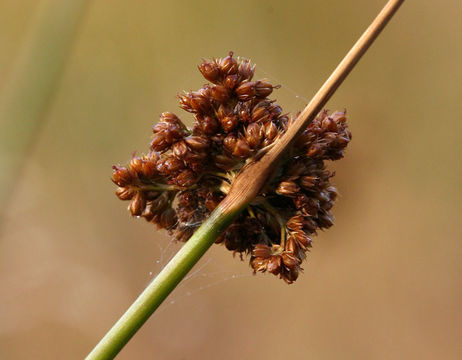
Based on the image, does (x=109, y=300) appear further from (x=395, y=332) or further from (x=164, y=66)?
(x=395, y=332)

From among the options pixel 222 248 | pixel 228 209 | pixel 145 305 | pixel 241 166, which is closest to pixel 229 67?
pixel 241 166

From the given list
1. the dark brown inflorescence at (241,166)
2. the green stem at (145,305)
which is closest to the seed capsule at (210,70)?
the dark brown inflorescence at (241,166)

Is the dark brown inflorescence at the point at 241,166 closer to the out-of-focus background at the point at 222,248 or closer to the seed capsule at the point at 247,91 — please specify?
the seed capsule at the point at 247,91

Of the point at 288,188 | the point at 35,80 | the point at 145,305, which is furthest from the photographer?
the point at 35,80

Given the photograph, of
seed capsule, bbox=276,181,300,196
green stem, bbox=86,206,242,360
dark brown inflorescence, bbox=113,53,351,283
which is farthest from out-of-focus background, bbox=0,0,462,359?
green stem, bbox=86,206,242,360

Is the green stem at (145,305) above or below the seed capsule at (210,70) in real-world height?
below

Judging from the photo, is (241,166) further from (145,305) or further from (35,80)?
(35,80)
